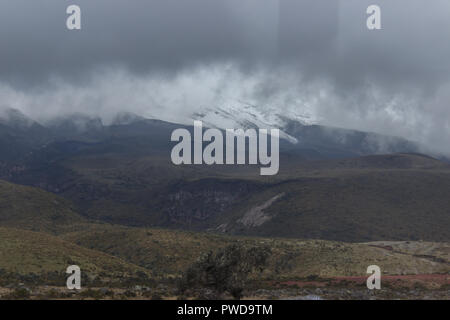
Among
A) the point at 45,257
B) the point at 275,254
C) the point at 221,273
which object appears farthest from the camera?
the point at 275,254

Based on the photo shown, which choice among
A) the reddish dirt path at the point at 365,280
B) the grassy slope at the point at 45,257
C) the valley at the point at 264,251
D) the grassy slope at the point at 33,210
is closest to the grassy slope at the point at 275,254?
the valley at the point at 264,251

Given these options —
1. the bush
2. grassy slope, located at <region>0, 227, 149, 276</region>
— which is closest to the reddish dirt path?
the bush

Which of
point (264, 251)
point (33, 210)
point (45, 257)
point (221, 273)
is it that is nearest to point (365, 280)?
point (264, 251)

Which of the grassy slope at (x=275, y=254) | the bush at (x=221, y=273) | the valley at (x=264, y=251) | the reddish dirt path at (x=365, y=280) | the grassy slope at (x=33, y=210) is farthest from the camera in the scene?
the grassy slope at (x=33, y=210)

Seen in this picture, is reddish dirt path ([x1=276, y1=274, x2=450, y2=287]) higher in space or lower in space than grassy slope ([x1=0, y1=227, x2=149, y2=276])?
lower

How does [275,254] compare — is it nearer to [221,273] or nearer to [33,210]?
[221,273]

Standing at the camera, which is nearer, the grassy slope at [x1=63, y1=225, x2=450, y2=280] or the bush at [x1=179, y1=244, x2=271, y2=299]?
the bush at [x1=179, y1=244, x2=271, y2=299]

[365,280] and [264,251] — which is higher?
[264,251]

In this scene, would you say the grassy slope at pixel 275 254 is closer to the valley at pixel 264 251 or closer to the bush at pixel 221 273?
the valley at pixel 264 251

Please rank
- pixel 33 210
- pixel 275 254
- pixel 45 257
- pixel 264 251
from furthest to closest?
pixel 33 210 < pixel 275 254 < pixel 45 257 < pixel 264 251

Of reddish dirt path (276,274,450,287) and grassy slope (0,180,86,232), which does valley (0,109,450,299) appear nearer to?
reddish dirt path (276,274,450,287)
